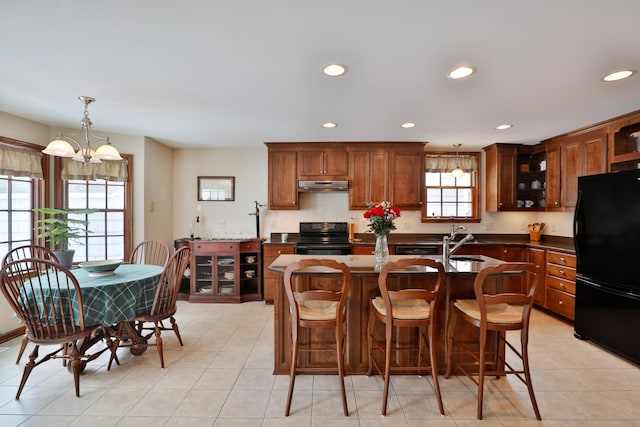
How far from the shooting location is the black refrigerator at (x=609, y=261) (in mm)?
2703

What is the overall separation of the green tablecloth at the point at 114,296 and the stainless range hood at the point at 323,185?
8.02 feet

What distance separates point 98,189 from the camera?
13.4 feet

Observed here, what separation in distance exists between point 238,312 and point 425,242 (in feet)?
9.34

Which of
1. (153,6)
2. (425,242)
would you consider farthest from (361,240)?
(153,6)

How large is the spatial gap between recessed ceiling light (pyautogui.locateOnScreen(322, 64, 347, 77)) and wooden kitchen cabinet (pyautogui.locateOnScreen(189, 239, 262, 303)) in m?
2.98

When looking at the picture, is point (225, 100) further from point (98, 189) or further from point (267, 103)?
point (98, 189)

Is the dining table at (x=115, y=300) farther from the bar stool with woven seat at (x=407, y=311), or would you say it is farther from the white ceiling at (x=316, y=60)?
the bar stool with woven seat at (x=407, y=311)

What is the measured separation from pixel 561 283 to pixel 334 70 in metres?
3.79

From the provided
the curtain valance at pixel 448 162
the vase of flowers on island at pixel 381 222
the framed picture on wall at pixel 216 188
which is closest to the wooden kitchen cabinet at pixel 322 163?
the framed picture on wall at pixel 216 188

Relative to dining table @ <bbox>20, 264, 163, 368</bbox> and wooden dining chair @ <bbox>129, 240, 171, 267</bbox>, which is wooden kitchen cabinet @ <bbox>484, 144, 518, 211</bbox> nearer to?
dining table @ <bbox>20, 264, 163, 368</bbox>

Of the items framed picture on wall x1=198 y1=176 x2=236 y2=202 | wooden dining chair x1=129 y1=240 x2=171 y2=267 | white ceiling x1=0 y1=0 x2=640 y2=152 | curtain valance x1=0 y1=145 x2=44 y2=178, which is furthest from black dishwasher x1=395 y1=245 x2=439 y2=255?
curtain valance x1=0 y1=145 x2=44 y2=178

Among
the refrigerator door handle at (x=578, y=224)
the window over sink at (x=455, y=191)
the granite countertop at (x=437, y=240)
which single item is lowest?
the granite countertop at (x=437, y=240)

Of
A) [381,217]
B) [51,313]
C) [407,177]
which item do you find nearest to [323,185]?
[407,177]

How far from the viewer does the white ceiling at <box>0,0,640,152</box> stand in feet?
5.22
